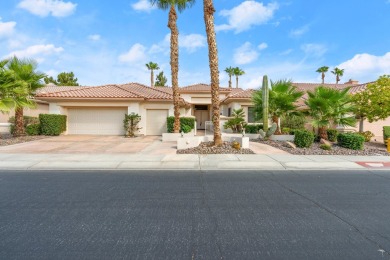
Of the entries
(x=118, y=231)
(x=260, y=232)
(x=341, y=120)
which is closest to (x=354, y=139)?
(x=341, y=120)

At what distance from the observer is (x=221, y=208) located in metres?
4.84

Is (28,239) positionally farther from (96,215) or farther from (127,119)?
(127,119)

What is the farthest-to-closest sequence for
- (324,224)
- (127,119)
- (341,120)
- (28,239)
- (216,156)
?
(127,119)
(341,120)
(216,156)
(324,224)
(28,239)

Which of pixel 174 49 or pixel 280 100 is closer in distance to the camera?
pixel 280 100

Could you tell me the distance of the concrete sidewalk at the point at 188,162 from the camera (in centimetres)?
891

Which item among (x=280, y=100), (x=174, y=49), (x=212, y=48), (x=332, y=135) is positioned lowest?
(x=332, y=135)

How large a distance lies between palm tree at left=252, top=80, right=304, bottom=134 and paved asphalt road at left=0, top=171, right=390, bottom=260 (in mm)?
9177

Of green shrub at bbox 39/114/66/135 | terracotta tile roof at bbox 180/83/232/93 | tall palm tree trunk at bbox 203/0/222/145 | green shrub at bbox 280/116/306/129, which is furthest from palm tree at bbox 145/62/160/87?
tall palm tree trunk at bbox 203/0/222/145

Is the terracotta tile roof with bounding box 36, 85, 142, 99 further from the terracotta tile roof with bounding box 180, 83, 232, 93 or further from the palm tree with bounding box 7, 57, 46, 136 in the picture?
the terracotta tile roof with bounding box 180, 83, 232, 93

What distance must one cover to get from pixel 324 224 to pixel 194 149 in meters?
8.42

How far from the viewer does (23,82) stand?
15.5 meters

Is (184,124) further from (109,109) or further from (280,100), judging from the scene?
(280,100)

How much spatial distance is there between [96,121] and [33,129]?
457cm

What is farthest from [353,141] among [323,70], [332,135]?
[323,70]
